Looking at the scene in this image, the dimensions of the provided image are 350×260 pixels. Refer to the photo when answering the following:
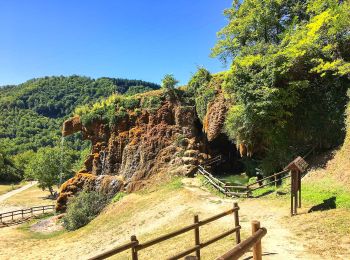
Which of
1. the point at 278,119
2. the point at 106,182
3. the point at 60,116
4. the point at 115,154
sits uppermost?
the point at 60,116

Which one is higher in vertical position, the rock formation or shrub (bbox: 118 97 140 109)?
shrub (bbox: 118 97 140 109)

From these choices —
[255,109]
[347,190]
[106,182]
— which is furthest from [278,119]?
[106,182]

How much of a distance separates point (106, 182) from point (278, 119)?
16.9m

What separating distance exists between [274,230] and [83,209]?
61.4ft

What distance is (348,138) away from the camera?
18359mm

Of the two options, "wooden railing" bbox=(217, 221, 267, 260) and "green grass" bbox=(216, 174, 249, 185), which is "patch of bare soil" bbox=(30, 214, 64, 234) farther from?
"wooden railing" bbox=(217, 221, 267, 260)

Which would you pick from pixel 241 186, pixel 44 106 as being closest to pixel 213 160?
pixel 241 186

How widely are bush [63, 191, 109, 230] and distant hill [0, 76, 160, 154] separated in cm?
11565

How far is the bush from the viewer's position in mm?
26875

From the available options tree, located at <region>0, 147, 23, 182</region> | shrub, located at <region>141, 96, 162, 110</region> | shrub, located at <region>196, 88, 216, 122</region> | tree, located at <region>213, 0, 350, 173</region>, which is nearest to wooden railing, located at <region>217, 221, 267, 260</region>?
tree, located at <region>213, 0, 350, 173</region>

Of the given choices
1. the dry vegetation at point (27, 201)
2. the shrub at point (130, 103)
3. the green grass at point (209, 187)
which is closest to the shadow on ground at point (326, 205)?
the green grass at point (209, 187)

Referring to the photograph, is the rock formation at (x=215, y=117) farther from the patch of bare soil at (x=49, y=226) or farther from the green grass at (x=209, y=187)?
the patch of bare soil at (x=49, y=226)

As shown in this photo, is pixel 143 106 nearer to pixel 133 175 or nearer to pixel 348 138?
pixel 133 175

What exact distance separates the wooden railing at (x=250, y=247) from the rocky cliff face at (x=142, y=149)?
71.0 feet
